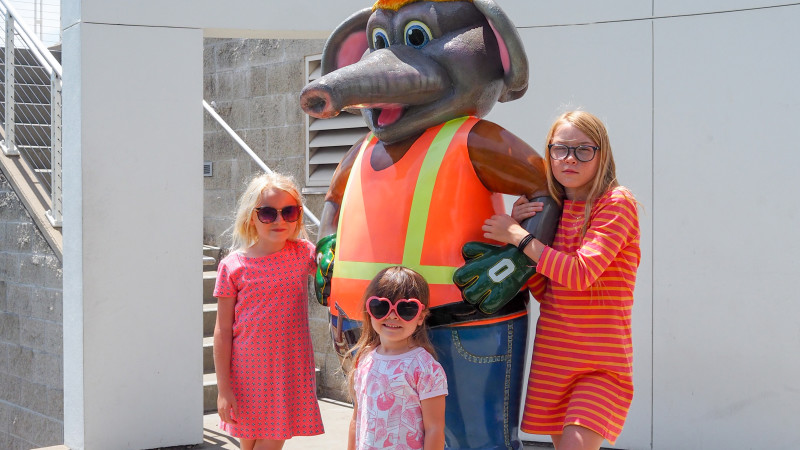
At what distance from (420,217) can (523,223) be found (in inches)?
12.1

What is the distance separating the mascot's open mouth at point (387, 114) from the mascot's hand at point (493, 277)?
55 centimetres

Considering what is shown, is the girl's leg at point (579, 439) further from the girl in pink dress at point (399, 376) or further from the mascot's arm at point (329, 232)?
the mascot's arm at point (329, 232)

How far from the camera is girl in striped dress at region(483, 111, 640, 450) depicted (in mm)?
2396

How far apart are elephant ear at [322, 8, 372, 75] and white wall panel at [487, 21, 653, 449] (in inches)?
61.2

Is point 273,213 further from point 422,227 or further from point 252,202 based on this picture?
point 422,227

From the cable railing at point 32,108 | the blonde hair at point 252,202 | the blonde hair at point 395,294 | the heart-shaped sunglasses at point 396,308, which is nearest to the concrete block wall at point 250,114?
the cable railing at point 32,108

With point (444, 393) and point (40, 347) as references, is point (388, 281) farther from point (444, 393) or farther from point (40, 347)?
point (40, 347)

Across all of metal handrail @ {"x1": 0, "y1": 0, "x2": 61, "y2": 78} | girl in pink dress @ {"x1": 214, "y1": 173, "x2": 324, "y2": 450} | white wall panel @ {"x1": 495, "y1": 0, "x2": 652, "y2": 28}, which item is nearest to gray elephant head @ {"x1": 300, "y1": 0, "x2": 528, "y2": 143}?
girl in pink dress @ {"x1": 214, "y1": 173, "x2": 324, "y2": 450}

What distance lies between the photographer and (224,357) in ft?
9.71

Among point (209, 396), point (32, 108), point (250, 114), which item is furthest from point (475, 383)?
point (32, 108)

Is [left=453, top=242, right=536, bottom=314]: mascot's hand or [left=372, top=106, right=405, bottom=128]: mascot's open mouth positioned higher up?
[left=372, top=106, right=405, bottom=128]: mascot's open mouth

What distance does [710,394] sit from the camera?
4141 millimetres

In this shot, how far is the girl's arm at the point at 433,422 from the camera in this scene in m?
2.28

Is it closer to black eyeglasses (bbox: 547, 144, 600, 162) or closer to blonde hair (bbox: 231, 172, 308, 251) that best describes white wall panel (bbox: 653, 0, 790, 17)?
black eyeglasses (bbox: 547, 144, 600, 162)
